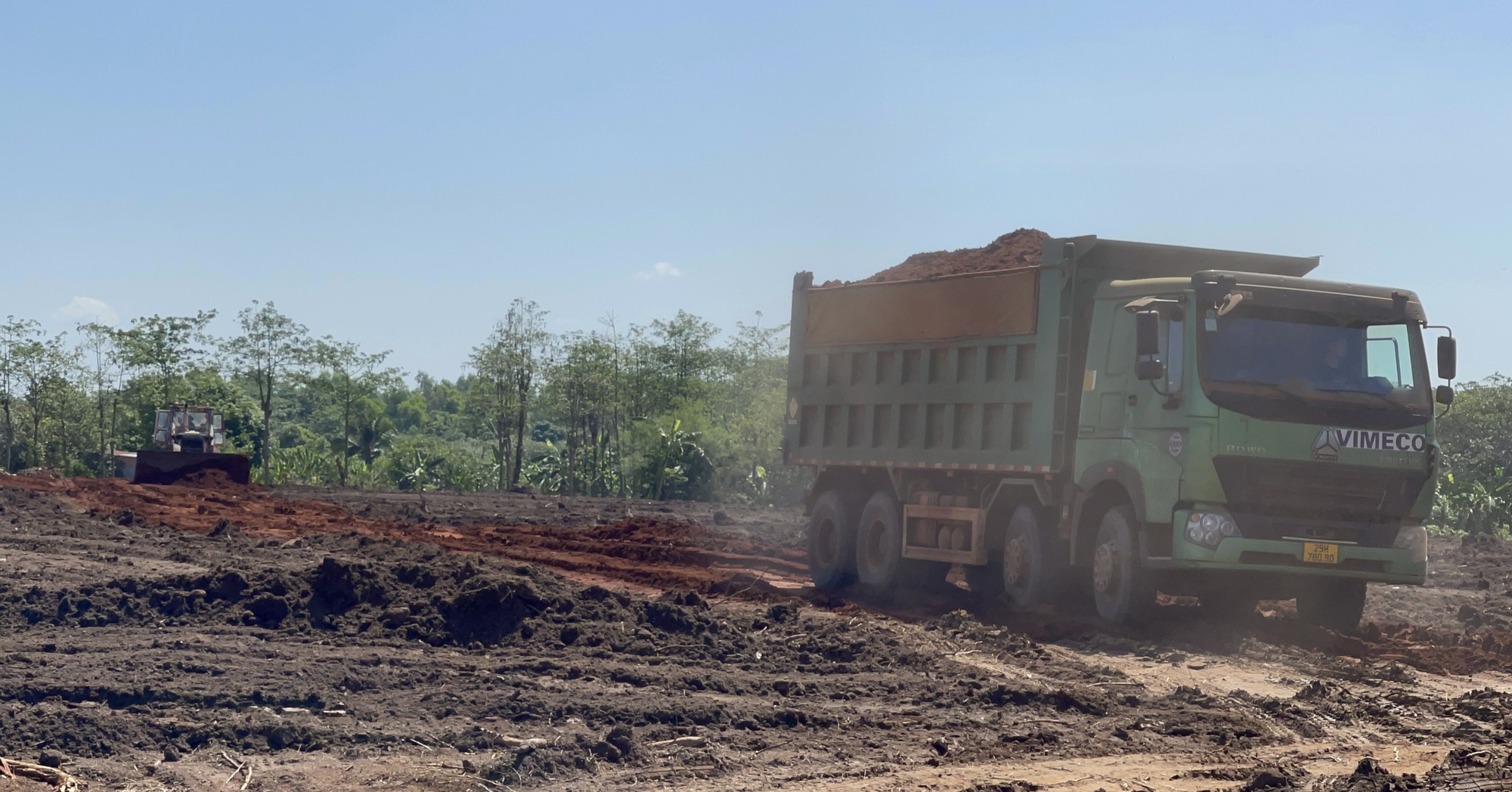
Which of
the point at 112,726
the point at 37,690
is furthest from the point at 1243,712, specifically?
the point at 37,690

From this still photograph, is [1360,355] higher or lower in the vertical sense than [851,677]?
higher

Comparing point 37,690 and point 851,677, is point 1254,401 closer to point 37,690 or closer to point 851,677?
point 851,677

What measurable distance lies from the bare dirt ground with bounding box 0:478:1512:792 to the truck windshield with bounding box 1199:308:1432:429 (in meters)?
2.12

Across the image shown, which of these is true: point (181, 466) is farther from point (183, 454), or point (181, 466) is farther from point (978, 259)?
point (978, 259)

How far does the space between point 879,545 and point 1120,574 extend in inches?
164

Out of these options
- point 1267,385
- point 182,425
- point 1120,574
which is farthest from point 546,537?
point 182,425

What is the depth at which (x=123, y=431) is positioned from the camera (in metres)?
47.8

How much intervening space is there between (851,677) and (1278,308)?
5224mm

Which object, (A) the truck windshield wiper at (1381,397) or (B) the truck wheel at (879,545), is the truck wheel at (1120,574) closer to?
(A) the truck windshield wiper at (1381,397)

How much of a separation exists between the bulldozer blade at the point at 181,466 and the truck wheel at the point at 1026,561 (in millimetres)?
24203

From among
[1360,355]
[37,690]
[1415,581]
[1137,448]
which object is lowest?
[37,690]

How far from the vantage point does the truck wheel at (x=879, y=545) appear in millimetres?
15961

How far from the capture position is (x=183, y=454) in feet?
110

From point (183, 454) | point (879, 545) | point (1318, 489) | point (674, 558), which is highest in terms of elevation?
point (1318, 489)
